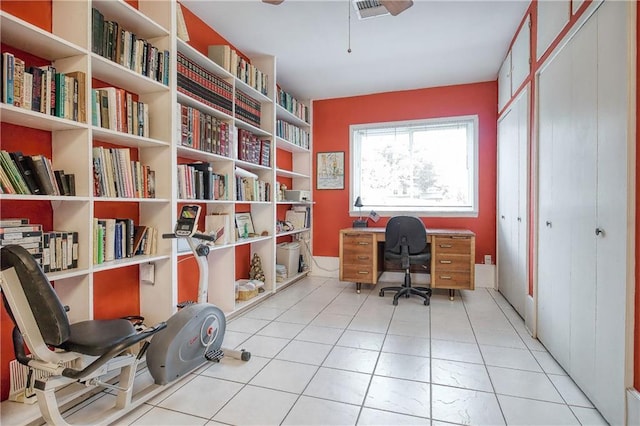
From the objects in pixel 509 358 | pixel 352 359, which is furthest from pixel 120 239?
pixel 509 358

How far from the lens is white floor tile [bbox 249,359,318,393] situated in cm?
182

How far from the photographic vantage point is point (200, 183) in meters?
2.64

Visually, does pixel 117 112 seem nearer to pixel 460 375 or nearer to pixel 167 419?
pixel 167 419

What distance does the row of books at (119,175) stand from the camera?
1.84 m

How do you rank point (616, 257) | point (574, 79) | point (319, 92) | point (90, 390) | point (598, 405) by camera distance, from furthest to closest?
point (319, 92) → point (574, 79) → point (90, 390) → point (598, 405) → point (616, 257)

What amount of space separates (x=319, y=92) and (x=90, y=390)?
4101mm

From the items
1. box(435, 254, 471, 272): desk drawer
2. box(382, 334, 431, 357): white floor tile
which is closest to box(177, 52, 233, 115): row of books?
box(382, 334, 431, 357): white floor tile

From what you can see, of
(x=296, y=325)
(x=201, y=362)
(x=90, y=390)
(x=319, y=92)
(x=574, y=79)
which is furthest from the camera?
(x=319, y=92)

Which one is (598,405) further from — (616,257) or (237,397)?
(237,397)

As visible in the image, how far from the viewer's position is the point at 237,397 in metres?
1.72

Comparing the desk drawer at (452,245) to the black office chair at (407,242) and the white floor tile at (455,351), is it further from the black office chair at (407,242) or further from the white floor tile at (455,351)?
the white floor tile at (455,351)

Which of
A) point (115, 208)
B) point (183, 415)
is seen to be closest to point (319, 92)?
point (115, 208)

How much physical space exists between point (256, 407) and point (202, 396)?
33 centimetres

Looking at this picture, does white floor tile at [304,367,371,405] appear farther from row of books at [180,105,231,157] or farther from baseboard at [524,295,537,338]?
row of books at [180,105,231,157]
